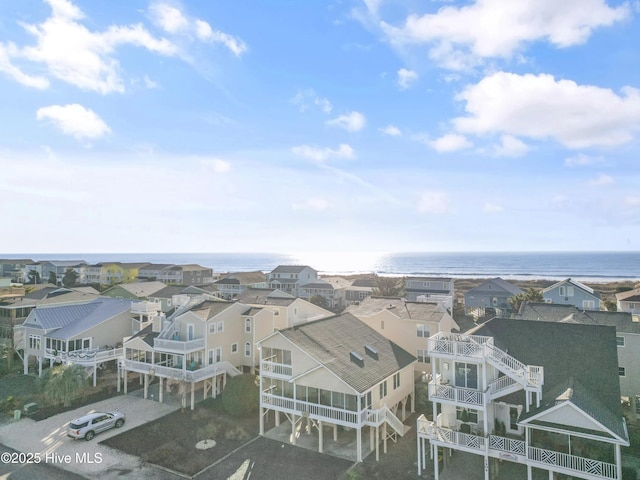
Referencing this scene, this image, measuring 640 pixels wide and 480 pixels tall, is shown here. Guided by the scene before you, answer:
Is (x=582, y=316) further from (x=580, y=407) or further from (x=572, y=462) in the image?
(x=572, y=462)

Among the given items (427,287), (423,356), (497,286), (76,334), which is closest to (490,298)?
(497,286)

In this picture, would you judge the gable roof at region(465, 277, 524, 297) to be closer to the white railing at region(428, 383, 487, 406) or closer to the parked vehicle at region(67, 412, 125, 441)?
the white railing at region(428, 383, 487, 406)

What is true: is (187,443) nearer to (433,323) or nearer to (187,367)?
(187,367)

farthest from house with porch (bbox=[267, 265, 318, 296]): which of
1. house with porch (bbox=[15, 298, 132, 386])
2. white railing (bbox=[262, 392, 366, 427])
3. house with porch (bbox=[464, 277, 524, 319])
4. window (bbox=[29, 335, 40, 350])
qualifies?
white railing (bbox=[262, 392, 366, 427])

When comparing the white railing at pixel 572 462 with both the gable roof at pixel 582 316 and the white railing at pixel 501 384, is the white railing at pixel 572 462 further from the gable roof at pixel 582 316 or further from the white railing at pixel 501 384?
the gable roof at pixel 582 316

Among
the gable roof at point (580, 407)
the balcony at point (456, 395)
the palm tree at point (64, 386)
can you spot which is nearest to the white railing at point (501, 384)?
the balcony at point (456, 395)
